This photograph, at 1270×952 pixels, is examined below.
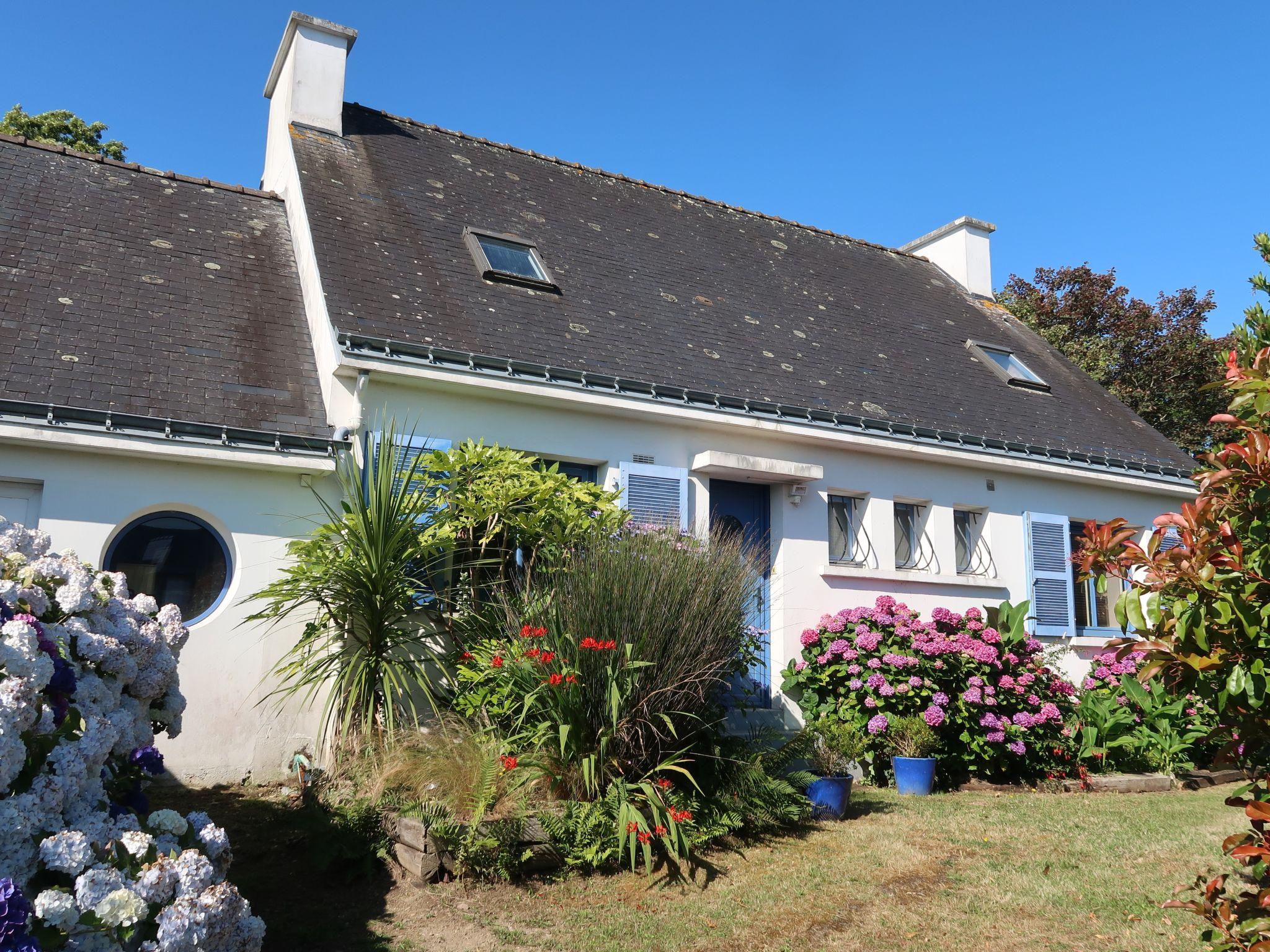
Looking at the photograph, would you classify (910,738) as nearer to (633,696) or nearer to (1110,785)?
(1110,785)

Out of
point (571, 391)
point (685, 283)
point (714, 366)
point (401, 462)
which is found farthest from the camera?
point (685, 283)

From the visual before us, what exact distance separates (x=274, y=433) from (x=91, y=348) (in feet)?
5.50

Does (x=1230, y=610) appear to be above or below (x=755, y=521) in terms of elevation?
below

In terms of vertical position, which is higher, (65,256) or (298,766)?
(65,256)

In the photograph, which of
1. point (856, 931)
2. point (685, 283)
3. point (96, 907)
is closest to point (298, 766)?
point (856, 931)

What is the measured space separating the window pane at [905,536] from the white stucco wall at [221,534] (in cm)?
612

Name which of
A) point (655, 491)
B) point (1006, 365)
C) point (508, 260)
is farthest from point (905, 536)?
point (508, 260)

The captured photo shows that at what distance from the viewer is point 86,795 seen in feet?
9.76

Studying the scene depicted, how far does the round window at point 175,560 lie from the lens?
7227 millimetres

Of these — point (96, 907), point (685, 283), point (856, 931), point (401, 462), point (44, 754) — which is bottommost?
point (856, 931)

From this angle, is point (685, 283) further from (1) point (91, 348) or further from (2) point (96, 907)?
(2) point (96, 907)

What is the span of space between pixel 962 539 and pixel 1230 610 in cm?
878

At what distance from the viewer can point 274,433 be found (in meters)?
7.46

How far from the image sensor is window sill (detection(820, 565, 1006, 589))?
979 centimetres
